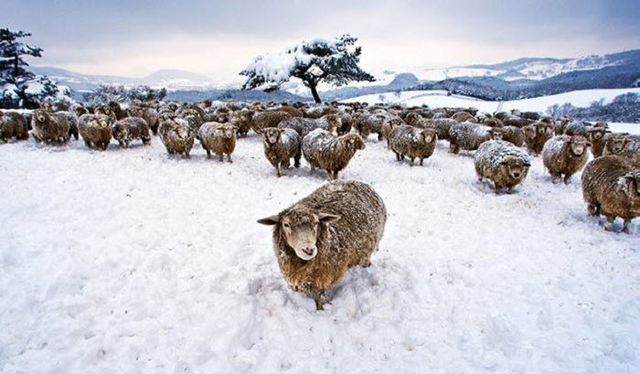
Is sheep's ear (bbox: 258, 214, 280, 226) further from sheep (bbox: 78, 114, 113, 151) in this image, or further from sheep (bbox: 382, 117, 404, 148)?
sheep (bbox: 382, 117, 404, 148)

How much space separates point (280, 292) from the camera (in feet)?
16.7

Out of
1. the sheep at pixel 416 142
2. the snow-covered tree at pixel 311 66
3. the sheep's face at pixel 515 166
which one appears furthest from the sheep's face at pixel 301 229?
the snow-covered tree at pixel 311 66

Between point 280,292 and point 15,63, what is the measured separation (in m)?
44.8

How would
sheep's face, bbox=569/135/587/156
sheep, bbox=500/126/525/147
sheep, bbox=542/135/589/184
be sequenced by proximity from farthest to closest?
sheep, bbox=500/126/525/147
sheep, bbox=542/135/589/184
sheep's face, bbox=569/135/587/156

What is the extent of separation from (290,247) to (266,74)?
32.2 meters

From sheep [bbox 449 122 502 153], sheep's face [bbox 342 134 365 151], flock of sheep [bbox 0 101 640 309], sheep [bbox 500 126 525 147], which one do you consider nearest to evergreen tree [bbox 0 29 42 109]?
flock of sheep [bbox 0 101 640 309]

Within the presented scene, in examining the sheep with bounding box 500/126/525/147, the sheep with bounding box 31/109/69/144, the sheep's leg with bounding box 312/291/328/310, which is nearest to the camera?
the sheep's leg with bounding box 312/291/328/310

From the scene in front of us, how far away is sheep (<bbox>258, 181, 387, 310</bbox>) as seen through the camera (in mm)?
4113

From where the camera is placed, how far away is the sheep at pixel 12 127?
14.9 metres

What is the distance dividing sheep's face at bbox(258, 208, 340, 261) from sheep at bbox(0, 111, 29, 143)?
17759 millimetres

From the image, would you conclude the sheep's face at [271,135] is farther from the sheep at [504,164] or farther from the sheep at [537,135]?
the sheep at [537,135]

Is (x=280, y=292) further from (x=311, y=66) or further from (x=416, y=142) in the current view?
(x=311, y=66)

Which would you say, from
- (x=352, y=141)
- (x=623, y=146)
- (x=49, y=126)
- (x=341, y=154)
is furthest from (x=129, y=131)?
(x=623, y=146)

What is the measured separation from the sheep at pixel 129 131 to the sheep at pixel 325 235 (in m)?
13.3
